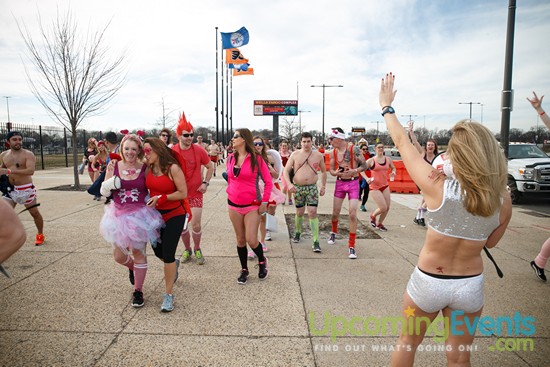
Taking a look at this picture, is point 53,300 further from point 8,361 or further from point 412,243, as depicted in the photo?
point 412,243

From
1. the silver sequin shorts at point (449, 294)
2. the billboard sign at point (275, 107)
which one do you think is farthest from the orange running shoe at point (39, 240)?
the billboard sign at point (275, 107)

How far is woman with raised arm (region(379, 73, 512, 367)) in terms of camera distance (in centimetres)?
183

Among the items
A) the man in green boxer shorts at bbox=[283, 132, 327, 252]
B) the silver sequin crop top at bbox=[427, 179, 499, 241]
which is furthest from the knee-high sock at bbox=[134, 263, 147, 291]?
the silver sequin crop top at bbox=[427, 179, 499, 241]

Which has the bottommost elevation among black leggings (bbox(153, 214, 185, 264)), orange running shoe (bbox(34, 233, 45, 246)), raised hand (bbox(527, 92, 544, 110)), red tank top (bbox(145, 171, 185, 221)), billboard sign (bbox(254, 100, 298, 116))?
orange running shoe (bbox(34, 233, 45, 246))

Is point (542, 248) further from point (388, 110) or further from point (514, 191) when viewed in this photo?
point (514, 191)

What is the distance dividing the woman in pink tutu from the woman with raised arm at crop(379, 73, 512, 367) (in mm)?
2645

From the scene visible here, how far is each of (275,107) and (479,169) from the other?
48716 millimetres

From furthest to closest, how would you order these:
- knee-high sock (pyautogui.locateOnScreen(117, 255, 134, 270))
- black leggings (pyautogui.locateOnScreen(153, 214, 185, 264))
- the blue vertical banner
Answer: the blue vertical banner < knee-high sock (pyautogui.locateOnScreen(117, 255, 134, 270)) < black leggings (pyautogui.locateOnScreen(153, 214, 185, 264))

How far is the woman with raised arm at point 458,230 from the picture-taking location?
6.01 feet

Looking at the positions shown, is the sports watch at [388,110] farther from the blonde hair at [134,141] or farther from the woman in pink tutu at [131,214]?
the blonde hair at [134,141]

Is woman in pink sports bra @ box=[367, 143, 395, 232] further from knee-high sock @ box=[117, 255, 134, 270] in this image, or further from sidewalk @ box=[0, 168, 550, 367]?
knee-high sock @ box=[117, 255, 134, 270]

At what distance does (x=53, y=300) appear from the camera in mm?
3693

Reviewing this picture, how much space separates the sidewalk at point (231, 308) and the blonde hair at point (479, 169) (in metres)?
1.65

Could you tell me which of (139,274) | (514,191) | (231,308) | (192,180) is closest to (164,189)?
(139,274)
